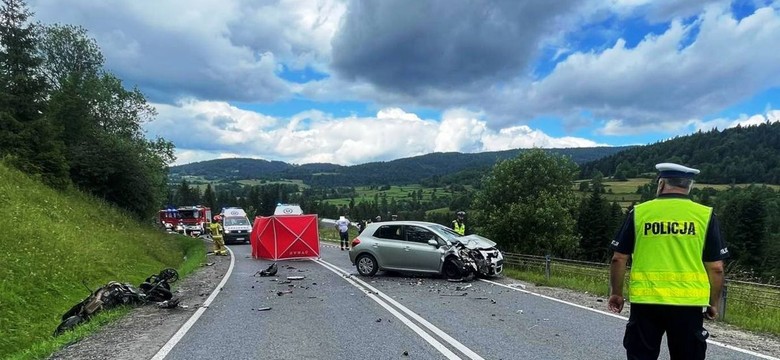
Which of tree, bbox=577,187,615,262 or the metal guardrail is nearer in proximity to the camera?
the metal guardrail

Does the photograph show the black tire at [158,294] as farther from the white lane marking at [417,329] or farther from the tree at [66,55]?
the tree at [66,55]

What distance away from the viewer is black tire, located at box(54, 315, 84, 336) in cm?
811

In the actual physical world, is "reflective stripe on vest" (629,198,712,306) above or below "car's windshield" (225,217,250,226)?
above

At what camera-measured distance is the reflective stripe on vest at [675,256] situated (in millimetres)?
3408

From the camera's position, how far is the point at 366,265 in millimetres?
15102

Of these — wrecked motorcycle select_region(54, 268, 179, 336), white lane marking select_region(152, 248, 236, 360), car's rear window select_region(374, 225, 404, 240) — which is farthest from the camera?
car's rear window select_region(374, 225, 404, 240)

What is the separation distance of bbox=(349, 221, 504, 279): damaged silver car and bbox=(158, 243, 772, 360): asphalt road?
1088 mm

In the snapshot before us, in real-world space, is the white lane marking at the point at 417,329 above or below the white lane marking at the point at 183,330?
above

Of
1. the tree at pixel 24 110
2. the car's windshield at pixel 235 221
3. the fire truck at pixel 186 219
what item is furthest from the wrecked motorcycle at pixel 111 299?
the fire truck at pixel 186 219

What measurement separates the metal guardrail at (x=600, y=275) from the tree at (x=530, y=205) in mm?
11113

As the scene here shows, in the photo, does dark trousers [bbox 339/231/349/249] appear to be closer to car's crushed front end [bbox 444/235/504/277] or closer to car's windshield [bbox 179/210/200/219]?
car's crushed front end [bbox 444/235/504/277]

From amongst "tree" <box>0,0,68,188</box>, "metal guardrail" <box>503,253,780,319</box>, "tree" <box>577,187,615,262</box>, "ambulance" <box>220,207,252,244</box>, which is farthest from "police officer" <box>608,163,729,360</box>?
"tree" <box>577,187,615,262</box>

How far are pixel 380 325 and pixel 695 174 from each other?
17.6 ft

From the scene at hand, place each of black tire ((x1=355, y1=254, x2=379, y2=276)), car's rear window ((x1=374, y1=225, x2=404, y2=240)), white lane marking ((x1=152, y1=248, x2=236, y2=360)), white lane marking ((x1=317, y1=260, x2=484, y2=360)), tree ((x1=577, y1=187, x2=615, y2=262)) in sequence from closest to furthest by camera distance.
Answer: white lane marking ((x1=317, y1=260, x2=484, y2=360))
white lane marking ((x1=152, y1=248, x2=236, y2=360))
car's rear window ((x1=374, y1=225, x2=404, y2=240))
black tire ((x1=355, y1=254, x2=379, y2=276))
tree ((x1=577, y1=187, x2=615, y2=262))
